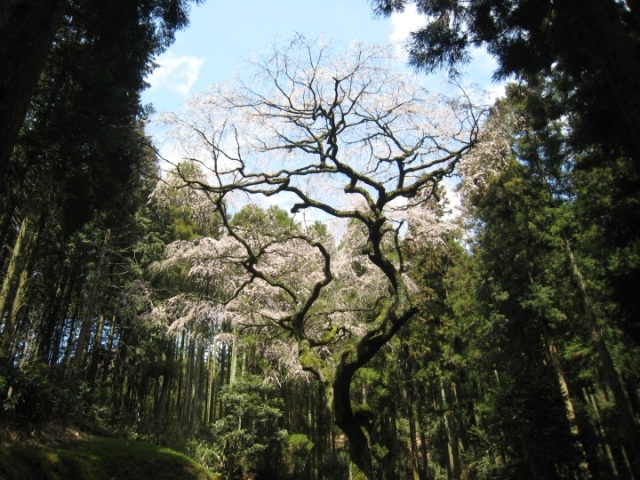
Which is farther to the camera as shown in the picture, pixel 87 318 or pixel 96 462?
pixel 87 318

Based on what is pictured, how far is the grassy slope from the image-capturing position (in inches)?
169

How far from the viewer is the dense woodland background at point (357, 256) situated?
5305mm

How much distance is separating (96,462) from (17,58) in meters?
5.86

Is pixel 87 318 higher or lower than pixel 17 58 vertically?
higher

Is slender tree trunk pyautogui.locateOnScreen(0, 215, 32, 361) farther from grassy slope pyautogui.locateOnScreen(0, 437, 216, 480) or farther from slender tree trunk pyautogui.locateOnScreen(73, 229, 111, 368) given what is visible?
grassy slope pyautogui.locateOnScreen(0, 437, 216, 480)

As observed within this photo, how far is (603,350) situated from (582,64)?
772 cm

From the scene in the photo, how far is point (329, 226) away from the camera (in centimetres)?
956

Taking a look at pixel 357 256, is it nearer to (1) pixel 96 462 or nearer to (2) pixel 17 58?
(1) pixel 96 462

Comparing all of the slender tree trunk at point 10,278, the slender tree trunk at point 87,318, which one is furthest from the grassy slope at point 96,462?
the slender tree trunk at point 87,318

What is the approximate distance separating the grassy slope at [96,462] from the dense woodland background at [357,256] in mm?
1127

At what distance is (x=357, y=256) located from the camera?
10719 millimetres

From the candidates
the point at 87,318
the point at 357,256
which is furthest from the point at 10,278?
the point at 357,256

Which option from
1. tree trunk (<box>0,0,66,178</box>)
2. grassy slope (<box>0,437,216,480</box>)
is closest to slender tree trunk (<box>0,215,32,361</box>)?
grassy slope (<box>0,437,216,480</box>)

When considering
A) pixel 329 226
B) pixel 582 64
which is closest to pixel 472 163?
pixel 582 64
